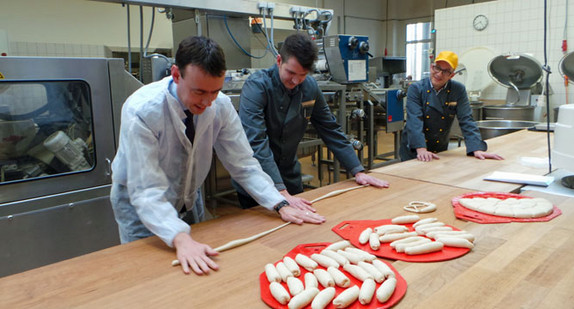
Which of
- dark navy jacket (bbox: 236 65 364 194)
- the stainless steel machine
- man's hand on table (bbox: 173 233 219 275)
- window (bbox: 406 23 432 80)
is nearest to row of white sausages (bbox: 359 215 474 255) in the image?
man's hand on table (bbox: 173 233 219 275)

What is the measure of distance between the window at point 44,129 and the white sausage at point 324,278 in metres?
1.57

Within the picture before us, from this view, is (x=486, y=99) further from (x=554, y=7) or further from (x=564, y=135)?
(x=564, y=135)

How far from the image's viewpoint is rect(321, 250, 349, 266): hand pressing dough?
42.4 inches

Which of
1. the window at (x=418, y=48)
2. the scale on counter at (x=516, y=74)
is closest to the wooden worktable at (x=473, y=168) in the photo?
the scale on counter at (x=516, y=74)

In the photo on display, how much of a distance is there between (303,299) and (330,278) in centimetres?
11

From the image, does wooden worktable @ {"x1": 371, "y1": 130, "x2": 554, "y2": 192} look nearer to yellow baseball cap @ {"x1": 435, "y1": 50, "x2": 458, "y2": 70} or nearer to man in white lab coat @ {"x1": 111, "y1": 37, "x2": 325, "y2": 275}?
yellow baseball cap @ {"x1": 435, "y1": 50, "x2": 458, "y2": 70}

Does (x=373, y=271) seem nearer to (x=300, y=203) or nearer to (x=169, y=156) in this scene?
(x=300, y=203)

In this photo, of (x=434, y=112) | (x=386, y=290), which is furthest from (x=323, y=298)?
(x=434, y=112)

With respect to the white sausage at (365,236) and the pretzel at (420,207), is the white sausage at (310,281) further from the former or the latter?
Result: the pretzel at (420,207)

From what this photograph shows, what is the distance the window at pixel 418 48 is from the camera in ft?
32.3

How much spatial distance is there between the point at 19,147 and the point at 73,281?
4.06 ft

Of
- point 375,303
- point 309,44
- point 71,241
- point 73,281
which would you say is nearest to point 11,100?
point 71,241

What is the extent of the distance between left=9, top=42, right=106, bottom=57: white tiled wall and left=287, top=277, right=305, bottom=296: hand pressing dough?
5.38m

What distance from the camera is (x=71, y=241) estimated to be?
207 centimetres
